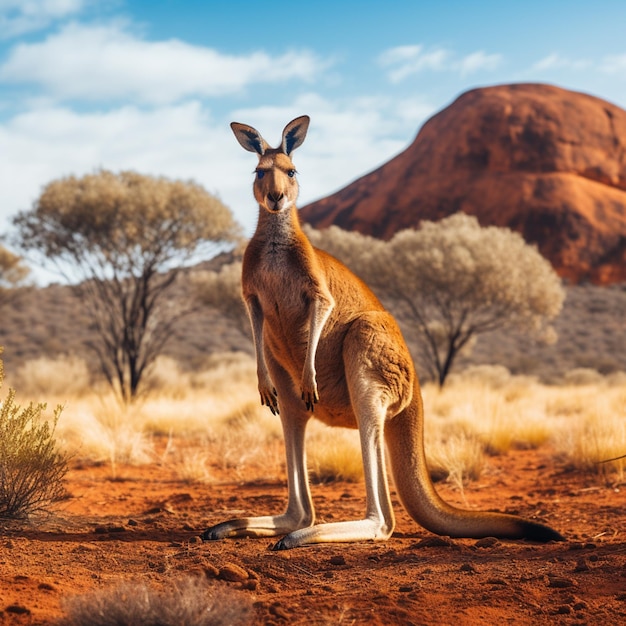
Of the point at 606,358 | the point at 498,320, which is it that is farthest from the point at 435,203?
the point at 498,320

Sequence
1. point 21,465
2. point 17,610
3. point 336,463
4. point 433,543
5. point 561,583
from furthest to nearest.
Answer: point 336,463 < point 21,465 < point 433,543 < point 561,583 < point 17,610

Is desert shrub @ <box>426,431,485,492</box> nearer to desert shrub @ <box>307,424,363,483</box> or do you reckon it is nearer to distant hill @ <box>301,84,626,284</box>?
desert shrub @ <box>307,424,363,483</box>

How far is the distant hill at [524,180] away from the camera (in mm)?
37219

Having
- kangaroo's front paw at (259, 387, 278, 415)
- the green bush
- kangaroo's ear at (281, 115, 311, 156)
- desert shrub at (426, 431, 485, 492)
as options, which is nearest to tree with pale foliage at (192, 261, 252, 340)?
desert shrub at (426, 431, 485, 492)

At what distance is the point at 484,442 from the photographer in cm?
1071

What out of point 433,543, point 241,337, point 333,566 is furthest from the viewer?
point 241,337

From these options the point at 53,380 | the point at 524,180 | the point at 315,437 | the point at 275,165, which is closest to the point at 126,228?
the point at 53,380

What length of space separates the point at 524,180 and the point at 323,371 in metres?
36.6

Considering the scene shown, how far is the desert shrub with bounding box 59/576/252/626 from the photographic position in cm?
280

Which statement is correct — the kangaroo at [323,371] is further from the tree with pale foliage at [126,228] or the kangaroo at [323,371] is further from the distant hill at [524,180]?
the distant hill at [524,180]

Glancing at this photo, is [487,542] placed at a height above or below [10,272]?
below

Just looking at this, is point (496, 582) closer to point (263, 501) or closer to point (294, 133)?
point (294, 133)

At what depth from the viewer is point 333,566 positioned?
4.21 meters

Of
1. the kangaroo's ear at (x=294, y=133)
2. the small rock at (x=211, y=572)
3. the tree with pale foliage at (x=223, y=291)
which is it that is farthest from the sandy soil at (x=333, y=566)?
the tree with pale foliage at (x=223, y=291)
